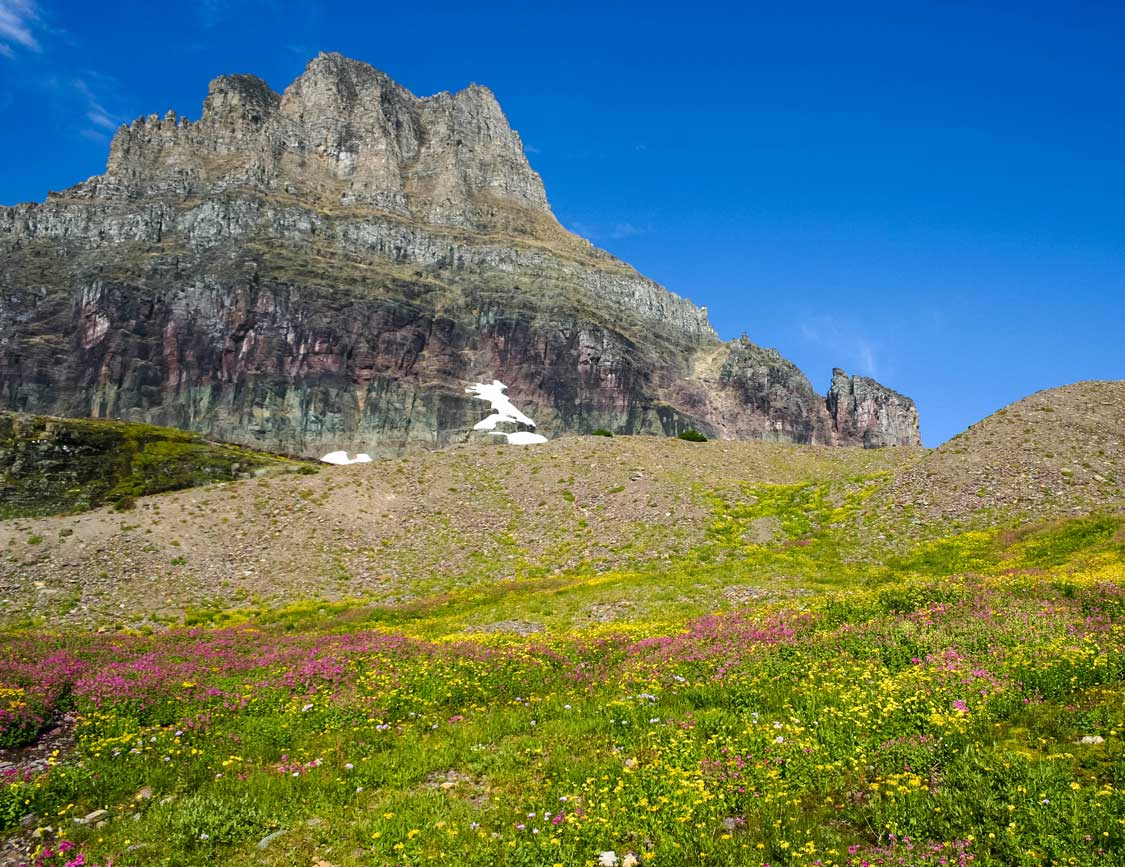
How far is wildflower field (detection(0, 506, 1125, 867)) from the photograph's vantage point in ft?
32.2

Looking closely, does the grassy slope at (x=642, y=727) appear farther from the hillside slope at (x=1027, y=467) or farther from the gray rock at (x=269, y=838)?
the hillside slope at (x=1027, y=467)

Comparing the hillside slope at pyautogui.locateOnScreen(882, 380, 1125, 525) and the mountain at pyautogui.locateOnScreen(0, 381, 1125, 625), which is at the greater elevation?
the hillside slope at pyautogui.locateOnScreen(882, 380, 1125, 525)

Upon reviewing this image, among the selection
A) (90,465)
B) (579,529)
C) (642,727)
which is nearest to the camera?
(642,727)

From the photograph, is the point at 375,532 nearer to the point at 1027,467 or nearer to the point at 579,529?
the point at 579,529

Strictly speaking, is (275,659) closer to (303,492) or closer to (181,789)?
(181,789)

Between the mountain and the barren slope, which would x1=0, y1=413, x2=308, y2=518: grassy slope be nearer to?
the barren slope

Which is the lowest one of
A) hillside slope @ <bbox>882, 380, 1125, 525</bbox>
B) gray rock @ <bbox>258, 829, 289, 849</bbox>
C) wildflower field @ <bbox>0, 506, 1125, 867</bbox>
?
gray rock @ <bbox>258, 829, 289, 849</bbox>

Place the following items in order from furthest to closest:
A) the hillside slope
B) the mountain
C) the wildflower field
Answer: the hillside slope
the mountain
the wildflower field

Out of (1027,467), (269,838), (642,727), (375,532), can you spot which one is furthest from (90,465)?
(1027,467)

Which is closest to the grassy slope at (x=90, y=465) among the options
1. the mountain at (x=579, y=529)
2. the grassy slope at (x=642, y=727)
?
the mountain at (x=579, y=529)

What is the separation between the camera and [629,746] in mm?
13320

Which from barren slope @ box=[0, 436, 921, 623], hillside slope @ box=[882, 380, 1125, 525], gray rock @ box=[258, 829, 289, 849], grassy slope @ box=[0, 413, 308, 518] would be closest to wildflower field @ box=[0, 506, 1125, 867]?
gray rock @ box=[258, 829, 289, 849]

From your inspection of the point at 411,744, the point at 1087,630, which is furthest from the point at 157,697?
the point at 1087,630

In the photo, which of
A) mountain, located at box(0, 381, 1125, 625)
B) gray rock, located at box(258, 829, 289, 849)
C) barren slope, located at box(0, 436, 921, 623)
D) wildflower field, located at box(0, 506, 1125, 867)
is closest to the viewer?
wildflower field, located at box(0, 506, 1125, 867)
